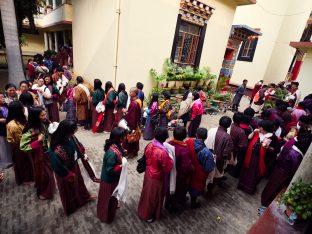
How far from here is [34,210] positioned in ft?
10.8

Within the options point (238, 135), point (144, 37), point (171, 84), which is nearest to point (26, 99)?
point (144, 37)

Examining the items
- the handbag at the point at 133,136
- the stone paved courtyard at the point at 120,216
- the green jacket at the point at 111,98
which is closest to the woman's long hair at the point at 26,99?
the stone paved courtyard at the point at 120,216

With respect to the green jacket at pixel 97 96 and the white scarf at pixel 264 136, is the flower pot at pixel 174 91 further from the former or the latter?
the white scarf at pixel 264 136

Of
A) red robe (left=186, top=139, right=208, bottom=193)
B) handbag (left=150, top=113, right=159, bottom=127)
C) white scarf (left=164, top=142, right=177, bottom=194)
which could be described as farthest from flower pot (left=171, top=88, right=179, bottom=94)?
white scarf (left=164, top=142, right=177, bottom=194)

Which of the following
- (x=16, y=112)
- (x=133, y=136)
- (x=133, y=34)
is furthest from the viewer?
(x=133, y=34)

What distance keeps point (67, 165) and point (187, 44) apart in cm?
728

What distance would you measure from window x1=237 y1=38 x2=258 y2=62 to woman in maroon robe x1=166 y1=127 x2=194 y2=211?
16002mm

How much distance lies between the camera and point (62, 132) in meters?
2.70

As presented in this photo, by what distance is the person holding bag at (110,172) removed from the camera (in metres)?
2.74

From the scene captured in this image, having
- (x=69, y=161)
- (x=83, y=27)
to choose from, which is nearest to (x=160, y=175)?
(x=69, y=161)

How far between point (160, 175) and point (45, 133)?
2.08 m

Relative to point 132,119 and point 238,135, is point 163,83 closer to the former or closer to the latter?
point 132,119

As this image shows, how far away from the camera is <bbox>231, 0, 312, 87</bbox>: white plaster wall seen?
49.3 feet

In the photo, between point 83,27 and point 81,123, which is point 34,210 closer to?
point 81,123
